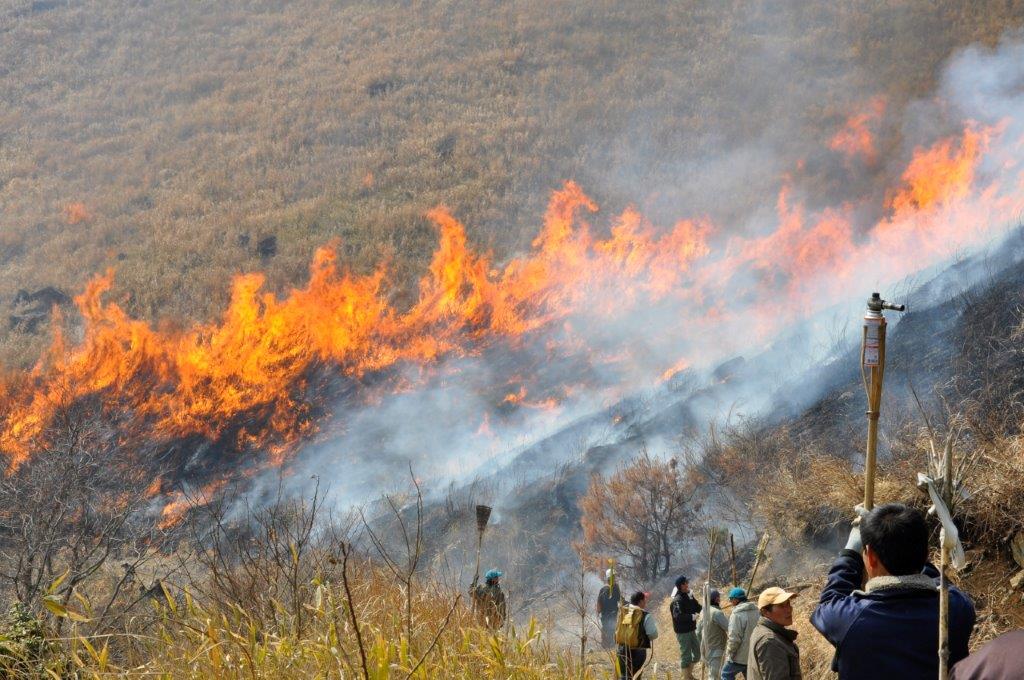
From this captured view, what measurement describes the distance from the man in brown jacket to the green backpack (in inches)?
84.5

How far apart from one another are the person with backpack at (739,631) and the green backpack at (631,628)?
75cm

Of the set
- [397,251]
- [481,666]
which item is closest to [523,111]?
[397,251]

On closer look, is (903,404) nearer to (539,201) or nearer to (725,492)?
(725,492)

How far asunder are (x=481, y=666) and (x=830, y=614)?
1.68m

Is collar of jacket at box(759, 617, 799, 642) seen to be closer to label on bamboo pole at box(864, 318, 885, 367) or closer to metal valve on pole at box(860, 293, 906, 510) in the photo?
metal valve on pole at box(860, 293, 906, 510)

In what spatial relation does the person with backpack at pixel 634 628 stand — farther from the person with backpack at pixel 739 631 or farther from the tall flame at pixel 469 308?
the tall flame at pixel 469 308

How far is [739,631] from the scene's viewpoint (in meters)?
7.05

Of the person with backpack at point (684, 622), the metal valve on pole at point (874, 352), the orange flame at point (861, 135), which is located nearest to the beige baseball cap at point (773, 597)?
the metal valve on pole at point (874, 352)

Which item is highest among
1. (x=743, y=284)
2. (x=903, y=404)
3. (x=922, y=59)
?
(x=922, y=59)

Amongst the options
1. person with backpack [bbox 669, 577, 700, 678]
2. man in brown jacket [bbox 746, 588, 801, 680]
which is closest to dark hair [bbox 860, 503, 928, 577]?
man in brown jacket [bbox 746, 588, 801, 680]

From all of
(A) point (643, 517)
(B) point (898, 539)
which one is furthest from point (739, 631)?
(A) point (643, 517)

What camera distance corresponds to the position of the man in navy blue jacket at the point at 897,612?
337cm

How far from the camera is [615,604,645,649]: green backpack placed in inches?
292

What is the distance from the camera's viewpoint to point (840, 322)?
67.6ft
